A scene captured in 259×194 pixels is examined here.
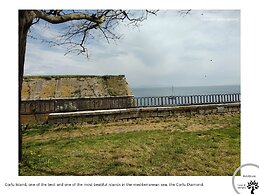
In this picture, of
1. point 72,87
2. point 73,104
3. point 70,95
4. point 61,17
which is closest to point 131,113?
point 73,104

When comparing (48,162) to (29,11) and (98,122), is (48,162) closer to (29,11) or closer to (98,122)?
A: (29,11)

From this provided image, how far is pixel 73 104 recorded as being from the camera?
7723mm

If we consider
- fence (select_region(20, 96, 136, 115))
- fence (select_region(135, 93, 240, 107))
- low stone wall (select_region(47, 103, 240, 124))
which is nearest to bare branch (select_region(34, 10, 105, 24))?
low stone wall (select_region(47, 103, 240, 124))

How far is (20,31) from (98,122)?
3.68 m

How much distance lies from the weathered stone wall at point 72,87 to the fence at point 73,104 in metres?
0.22

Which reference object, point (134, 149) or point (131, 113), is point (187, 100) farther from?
point (134, 149)

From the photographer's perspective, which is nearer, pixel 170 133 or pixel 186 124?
pixel 170 133

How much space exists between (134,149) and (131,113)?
258 centimetres

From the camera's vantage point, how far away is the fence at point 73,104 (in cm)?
711

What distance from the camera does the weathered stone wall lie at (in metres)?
7.80

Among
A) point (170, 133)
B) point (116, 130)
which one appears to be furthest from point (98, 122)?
point (170, 133)
